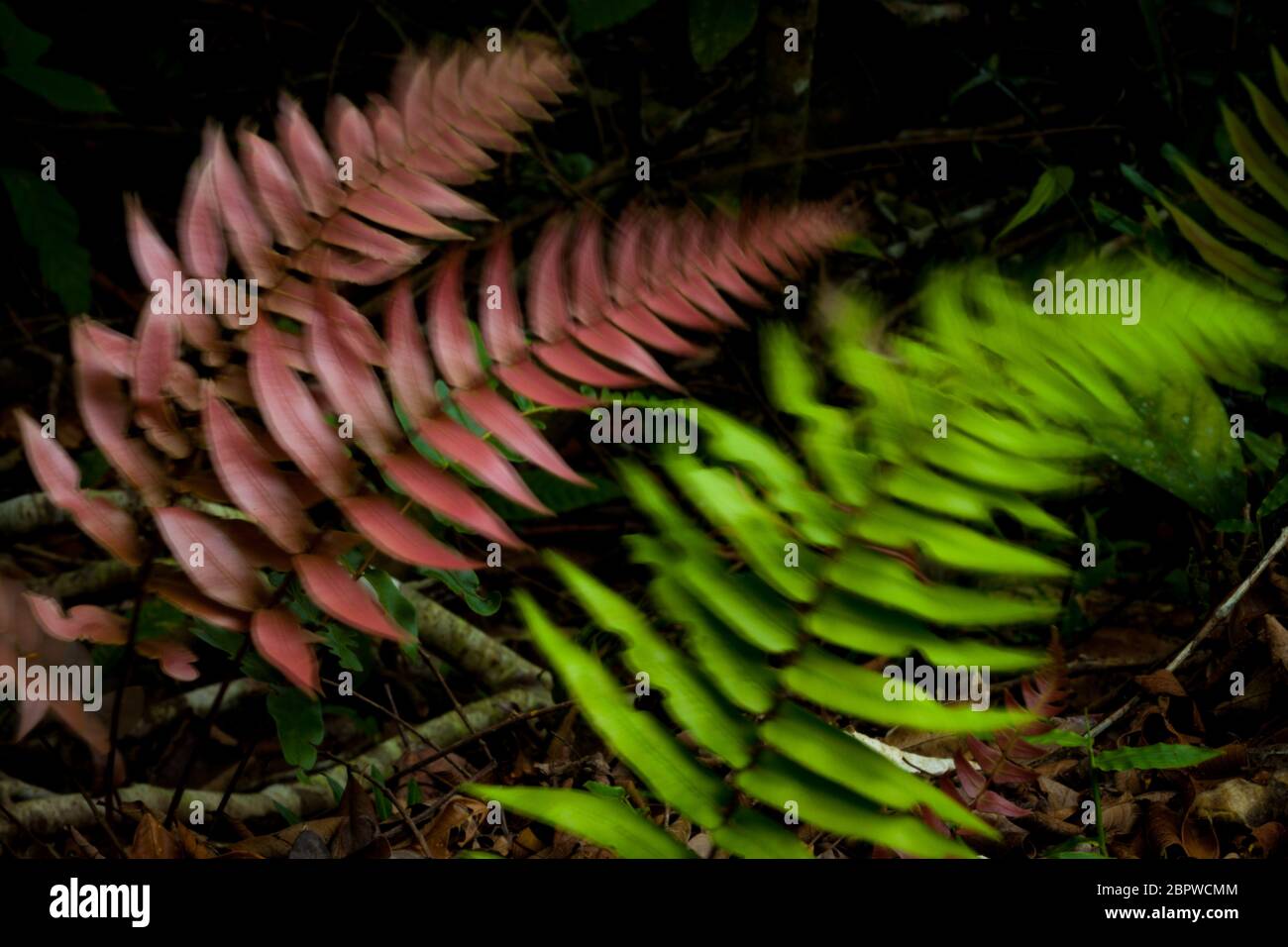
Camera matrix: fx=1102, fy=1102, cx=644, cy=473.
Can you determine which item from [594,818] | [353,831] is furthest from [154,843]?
[594,818]

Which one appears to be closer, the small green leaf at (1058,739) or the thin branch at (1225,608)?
the small green leaf at (1058,739)

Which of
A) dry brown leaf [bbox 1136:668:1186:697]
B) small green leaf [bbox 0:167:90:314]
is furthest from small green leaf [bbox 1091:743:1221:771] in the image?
small green leaf [bbox 0:167:90:314]

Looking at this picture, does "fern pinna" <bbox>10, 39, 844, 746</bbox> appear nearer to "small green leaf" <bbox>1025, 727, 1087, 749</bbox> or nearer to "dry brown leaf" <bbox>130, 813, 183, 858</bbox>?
"dry brown leaf" <bbox>130, 813, 183, 858</bbox>

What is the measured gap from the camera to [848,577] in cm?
82

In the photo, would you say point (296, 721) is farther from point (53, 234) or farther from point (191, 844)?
point (53, 234)

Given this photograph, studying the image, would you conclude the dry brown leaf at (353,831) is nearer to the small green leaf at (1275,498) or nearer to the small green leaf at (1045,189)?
the small green leaf at (1275,498)

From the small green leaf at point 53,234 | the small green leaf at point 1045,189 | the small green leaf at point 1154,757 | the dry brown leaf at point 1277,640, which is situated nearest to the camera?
the small green leaf at point 1154,757

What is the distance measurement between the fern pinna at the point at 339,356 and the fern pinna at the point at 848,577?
134mm

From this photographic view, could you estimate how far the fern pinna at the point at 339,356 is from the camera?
2.61 ft

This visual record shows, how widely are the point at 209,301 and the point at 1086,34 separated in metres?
2.21

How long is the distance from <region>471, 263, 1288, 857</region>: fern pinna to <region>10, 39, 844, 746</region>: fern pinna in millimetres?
134

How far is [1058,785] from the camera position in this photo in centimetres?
123

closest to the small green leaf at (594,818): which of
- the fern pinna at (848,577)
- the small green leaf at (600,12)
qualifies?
the fern pinna at (848,577)
